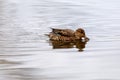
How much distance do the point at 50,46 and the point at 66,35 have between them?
115 cm

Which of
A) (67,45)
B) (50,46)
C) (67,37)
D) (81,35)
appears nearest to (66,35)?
(67,37)

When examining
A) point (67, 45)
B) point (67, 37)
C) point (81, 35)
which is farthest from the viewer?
point (67, 37)

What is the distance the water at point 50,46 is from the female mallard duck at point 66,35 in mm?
224

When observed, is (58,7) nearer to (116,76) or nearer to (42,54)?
(42,54)

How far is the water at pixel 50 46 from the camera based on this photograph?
11.0 meters

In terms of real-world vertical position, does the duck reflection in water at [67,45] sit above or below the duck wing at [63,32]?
below

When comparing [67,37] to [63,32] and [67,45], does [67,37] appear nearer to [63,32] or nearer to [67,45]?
[63,32]

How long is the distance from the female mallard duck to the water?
22cm

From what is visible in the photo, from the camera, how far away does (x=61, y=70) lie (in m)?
11.2

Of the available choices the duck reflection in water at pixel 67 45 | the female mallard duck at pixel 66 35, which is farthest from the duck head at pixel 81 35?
the duck reflection in water at pixel 67 45

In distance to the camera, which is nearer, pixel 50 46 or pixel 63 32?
pixel 50 46

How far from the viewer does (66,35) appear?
14969mm

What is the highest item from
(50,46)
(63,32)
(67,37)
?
(63,32)

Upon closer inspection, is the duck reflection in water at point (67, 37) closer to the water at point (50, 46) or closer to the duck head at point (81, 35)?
the duck head at point (81, 35)
